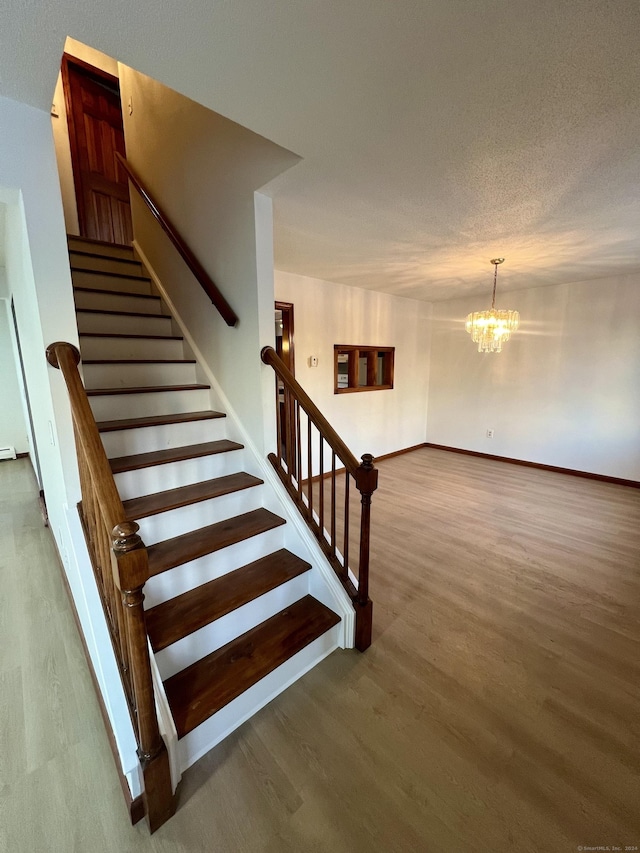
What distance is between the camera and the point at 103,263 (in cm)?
312

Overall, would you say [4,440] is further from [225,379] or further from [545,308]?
[545,308]

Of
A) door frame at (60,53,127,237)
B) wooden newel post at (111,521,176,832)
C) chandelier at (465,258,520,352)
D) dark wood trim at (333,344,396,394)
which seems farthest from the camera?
dark wood trim at (333,344,396,394)

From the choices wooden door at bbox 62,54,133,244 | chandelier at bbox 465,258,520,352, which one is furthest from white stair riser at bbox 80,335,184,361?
chandelier at bbox 465,258,520,352

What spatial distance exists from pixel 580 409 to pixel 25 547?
19.9 ft

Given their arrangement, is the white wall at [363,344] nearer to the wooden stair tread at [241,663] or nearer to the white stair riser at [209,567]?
the white stair riser at [209,567]

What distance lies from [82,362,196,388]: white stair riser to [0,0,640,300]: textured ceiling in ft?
4.41

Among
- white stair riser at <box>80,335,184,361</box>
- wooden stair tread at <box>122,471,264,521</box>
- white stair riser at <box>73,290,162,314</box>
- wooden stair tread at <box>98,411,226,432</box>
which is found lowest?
wooden stair tread at <box>122,471,264,521</box>

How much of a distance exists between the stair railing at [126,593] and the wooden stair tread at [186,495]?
293 millimetres

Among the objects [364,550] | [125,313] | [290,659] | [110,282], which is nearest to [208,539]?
[290,659]

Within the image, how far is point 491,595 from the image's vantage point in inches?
88.5

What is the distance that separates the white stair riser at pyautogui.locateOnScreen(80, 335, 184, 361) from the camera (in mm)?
2430

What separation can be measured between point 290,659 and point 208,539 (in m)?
0.70

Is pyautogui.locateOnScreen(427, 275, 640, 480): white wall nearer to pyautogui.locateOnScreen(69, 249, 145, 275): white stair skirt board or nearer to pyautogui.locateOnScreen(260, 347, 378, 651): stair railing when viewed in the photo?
pyautogui.locateOnScreen(260, 347, 378, 651): stair railing

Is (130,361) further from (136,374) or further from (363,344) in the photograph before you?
(363,344)
